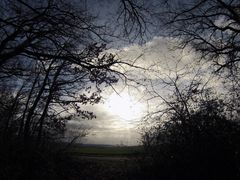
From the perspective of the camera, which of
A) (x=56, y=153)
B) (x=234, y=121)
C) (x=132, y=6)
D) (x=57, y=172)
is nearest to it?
(x=132, y=6)

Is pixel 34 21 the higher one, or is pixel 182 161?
pixel 34 21

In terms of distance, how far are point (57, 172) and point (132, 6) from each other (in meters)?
6.71

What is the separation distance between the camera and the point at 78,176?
1066 centimetres

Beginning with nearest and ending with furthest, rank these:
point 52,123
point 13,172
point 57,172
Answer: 1. point 13,172
2. point 57,172
3. point 52,123

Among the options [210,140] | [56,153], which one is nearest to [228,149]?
[210,140]

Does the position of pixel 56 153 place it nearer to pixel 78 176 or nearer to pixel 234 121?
pixel 78 176

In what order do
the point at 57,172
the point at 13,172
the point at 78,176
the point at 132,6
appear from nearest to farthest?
the point at 132,6
the point at 13,172
the point at 57,172
the point at 78,176

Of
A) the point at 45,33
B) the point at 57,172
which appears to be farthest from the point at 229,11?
the point at 57,172

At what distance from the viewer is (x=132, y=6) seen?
6621 mm

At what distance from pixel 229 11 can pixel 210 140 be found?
862 centimetres

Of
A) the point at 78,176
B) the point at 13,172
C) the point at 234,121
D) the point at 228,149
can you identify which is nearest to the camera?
the point at 228,149

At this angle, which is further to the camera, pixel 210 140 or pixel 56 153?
pixel 56 153

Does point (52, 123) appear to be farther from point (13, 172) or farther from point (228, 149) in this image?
point (228, 149)

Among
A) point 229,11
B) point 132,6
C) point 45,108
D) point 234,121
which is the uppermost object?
point 229,11
